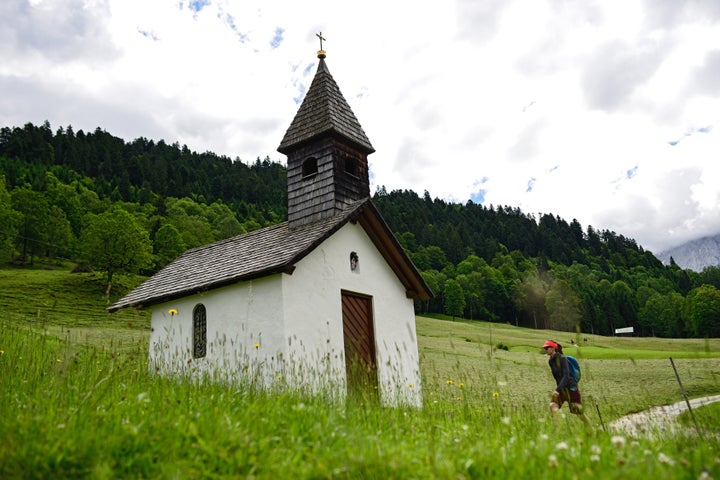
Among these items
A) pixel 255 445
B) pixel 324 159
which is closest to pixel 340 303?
pixel 324 159

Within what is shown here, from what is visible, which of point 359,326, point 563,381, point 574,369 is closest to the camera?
point 563,381

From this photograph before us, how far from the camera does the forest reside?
66.8 metres

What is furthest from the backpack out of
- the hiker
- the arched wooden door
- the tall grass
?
the arched wooden door

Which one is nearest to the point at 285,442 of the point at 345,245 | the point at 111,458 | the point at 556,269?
the point at 111,458

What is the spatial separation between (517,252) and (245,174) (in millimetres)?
70281

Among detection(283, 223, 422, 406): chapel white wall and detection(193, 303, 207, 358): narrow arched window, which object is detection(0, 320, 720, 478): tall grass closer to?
detection(283, 223, 422, 406): chapel white wall

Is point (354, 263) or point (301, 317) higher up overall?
point (354, 263)

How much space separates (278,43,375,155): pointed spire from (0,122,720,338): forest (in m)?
42.4

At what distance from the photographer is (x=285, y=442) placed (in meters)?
4.66

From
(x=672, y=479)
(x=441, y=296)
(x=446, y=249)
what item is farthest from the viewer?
(x=446, y=249)

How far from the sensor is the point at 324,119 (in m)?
16.7

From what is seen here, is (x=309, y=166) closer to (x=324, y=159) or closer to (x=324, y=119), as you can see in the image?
(x=324, y=159)

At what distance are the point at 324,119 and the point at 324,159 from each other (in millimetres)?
1361

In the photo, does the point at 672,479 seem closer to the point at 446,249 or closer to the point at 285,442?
the point at 285,442
